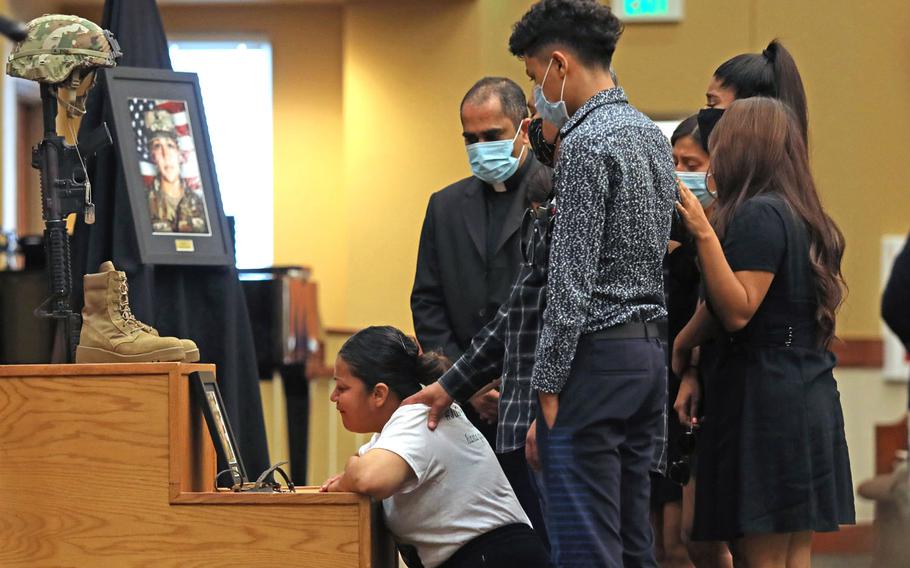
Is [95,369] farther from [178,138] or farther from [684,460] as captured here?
[684,460]

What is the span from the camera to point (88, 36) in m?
2.97

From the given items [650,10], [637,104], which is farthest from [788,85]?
[650,10]

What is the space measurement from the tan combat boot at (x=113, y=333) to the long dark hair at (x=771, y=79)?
148 centimetres

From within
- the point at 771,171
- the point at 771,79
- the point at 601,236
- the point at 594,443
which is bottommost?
the point at 594,443

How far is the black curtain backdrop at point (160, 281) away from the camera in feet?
10.6

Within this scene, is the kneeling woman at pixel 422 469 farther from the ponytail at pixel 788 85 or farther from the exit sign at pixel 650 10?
the exit sign at pixel 650 10

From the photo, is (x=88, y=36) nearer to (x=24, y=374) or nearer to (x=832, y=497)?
(x=24, y=374)

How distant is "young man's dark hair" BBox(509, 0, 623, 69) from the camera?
2.46 metres

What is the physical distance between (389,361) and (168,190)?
908 mm

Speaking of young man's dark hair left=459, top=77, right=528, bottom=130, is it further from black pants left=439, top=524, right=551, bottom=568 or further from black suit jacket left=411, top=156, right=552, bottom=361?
black pants left=439, top=524, right=551, bottom=568

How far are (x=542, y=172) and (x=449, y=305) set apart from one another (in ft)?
1.64

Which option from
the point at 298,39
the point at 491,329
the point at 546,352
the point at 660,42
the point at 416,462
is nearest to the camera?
the point at 546,352

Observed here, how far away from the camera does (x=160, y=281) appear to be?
3.32 meters

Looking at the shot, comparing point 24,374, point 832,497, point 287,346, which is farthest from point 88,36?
point 287,346
